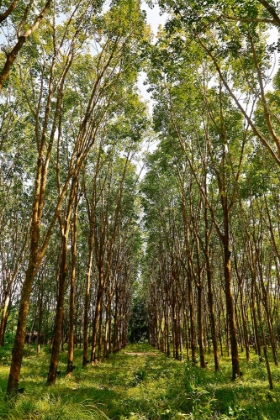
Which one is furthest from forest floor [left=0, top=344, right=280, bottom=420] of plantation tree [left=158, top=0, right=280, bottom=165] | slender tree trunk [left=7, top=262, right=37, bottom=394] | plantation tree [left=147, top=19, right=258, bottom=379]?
plantation tree [left=158, top=0, right=280, bottom=165]

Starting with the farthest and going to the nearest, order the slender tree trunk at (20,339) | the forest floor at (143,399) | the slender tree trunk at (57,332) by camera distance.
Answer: the slender tree trunk at (57,332) → the slender tree trunk at (20,339) → the forest floor at (143,399)

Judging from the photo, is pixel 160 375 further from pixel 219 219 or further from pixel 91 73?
pixel 91 73

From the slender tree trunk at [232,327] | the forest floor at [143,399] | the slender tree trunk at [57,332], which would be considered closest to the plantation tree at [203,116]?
the slender tree trunk at [232,327]

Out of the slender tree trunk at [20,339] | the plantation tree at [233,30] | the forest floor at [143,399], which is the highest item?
the plantation tree at [233,30]

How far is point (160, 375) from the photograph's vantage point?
12367mm

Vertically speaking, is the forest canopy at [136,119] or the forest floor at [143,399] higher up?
the forest canopy at [136,119]

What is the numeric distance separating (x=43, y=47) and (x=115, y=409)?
36.3 feet

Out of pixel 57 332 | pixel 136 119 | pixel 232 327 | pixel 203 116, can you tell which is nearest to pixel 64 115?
pixel 136 119

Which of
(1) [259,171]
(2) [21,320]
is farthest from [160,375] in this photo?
(1) [259,171]

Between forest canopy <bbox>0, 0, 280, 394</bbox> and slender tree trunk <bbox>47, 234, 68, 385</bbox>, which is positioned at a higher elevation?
forest canopy <bbox>0, 0, 280, 394</bbox>

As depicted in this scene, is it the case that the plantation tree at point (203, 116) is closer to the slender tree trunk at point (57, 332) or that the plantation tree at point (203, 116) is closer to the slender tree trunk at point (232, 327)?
the slender tree trunk at point (232, 327)

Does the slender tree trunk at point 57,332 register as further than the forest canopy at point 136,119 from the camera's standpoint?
Yes

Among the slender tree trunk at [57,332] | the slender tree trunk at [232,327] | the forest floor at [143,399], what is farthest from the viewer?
the slender tree trunk at [232,327]

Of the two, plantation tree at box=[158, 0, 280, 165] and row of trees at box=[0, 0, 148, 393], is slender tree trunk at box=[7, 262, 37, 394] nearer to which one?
row of trees at box=[0, 0, 148, 393]
